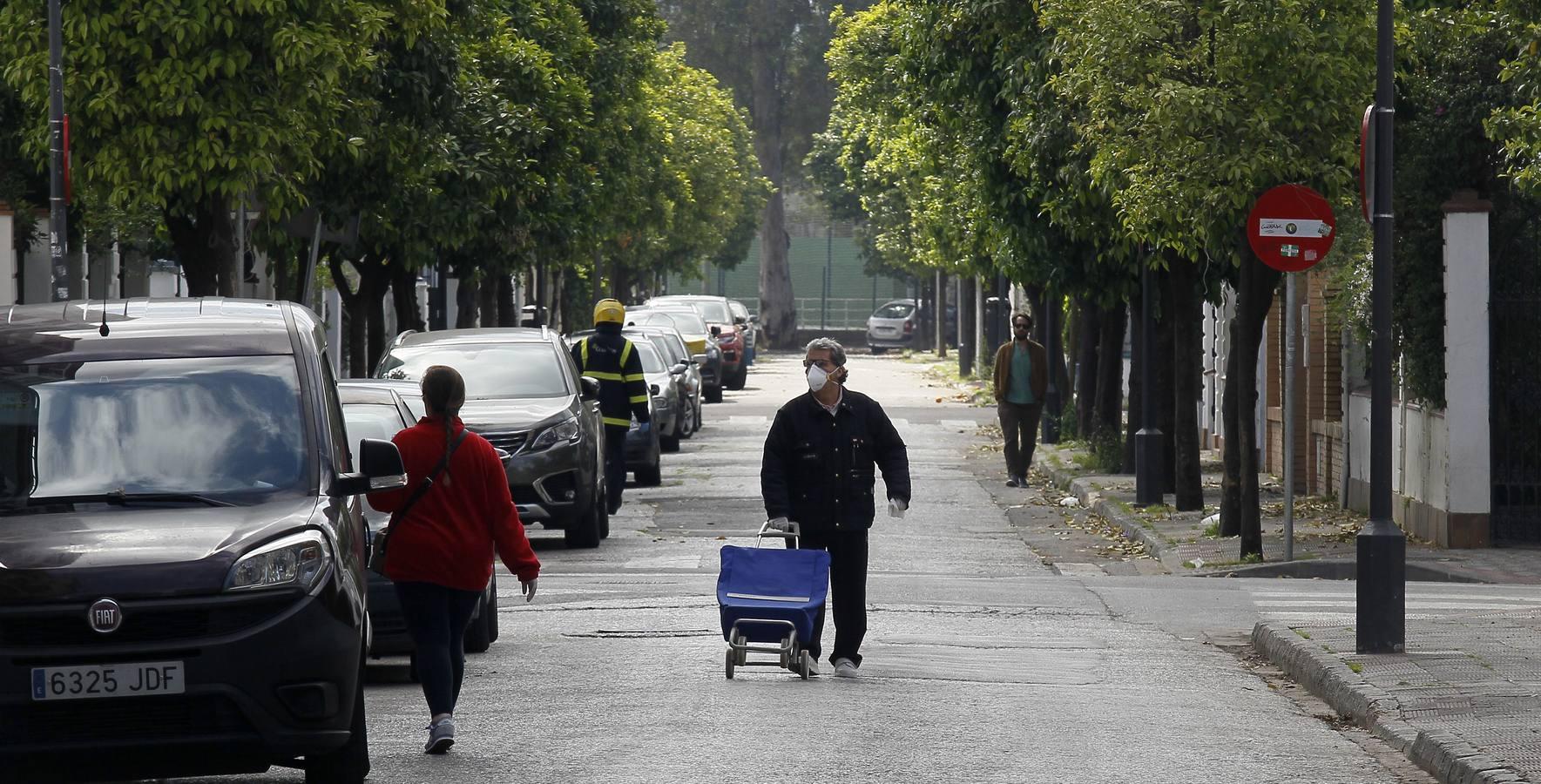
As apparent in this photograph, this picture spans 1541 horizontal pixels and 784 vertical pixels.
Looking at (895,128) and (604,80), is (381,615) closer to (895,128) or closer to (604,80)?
(604,80)

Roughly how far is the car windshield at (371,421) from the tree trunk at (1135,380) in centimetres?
1110

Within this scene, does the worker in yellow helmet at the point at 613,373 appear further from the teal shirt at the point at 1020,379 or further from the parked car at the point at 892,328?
the parked car at the point at 892,328

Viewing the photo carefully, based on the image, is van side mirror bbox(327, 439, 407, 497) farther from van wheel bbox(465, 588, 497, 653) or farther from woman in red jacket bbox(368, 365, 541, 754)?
van wheel bbox(465, 588, 497, 653)

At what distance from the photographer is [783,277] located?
286ft

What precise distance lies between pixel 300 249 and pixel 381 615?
15194 mm

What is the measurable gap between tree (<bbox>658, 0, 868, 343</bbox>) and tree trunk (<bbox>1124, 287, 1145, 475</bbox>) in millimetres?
57992

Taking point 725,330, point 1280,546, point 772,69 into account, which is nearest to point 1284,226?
point 1280,546

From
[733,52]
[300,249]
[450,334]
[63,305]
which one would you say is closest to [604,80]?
[300,249]

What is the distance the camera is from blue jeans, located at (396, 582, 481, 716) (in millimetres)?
8875

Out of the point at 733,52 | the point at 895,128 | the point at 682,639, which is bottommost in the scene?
the point at 682,639

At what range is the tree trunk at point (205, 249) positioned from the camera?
20047mm

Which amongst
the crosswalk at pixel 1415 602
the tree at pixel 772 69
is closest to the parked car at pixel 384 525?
the crosswalk at pixel 1415 602

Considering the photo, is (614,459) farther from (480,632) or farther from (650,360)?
(650,360)

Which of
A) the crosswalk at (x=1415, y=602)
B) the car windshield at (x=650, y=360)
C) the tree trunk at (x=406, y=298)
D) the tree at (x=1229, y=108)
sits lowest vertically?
the crosswalk at (x=1415, y=602)
